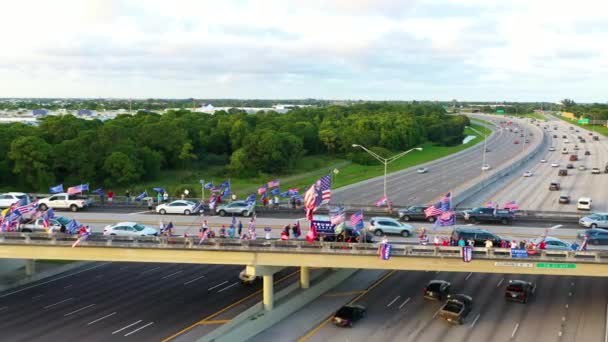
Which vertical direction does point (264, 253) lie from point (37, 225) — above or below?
below

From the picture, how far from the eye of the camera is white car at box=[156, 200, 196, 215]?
48.5 m

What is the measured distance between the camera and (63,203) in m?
49.9

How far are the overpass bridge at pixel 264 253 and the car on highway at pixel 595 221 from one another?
14.5 m

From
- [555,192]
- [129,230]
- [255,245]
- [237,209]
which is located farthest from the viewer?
[555,192]

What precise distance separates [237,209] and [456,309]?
21428 mm

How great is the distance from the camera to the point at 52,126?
9188 centimetres

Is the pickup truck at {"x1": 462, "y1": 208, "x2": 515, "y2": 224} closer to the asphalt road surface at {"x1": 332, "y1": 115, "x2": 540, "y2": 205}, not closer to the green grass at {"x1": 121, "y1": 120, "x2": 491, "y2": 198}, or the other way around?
the asphalt road surface at {"x1": 332, "y1": 115, "x2": 540, "y2": 205}

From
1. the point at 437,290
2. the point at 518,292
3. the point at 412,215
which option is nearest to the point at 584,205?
the point at 412,215

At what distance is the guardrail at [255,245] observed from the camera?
1329 inches

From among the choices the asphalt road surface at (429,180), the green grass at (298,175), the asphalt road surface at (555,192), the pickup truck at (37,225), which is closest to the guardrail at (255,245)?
the pickup truck at (37,225)

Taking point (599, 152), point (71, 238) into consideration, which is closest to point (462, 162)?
point (599, 152)

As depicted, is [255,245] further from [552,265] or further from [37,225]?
[552,265]

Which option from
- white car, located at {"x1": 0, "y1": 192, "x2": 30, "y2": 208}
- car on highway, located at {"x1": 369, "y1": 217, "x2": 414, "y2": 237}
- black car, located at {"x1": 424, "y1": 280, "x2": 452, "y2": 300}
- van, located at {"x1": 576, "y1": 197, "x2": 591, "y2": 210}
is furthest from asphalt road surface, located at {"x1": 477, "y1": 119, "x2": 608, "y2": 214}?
white car, located at {"x1": 0, "y1": 192, "x2": 30, "y2": 208}

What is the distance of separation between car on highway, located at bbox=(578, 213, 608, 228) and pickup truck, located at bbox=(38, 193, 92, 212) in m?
45.7
